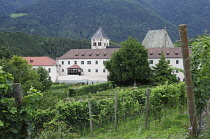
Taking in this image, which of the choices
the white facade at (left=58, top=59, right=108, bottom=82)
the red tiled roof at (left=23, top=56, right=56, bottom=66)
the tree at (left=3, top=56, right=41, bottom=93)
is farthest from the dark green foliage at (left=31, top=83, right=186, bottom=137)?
the red tiled roof at (left=23, top=56, right=56, bottom=66)

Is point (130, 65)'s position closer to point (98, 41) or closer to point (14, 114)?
point (98, 41)

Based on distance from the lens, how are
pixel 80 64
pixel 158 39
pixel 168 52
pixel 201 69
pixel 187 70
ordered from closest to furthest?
pixel 187 70 → pixel 201 69 → pixel 168 52 → pixel 80 64 → pixel 158 39

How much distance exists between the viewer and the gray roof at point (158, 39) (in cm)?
6568

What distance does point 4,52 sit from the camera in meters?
62.4

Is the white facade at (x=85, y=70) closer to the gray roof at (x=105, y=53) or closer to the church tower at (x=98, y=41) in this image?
the gray roof at (x=105, y=53)

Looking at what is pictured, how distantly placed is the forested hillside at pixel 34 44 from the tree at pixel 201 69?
102 metres

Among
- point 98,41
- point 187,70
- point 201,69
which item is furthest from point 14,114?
point 98,41

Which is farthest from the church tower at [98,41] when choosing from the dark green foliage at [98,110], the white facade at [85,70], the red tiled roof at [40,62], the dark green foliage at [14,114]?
the dark green foliage at [14,114]

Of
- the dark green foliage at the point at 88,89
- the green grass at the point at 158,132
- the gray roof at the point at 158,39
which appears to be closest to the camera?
the green grass at the point at 158,132

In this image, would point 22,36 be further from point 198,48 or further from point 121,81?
point 198,48

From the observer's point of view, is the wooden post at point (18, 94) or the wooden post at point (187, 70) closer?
the wooden post at point (18, 94)

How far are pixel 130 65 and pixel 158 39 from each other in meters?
24.6

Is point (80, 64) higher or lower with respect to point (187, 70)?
higher

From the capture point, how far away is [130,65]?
150 ft
